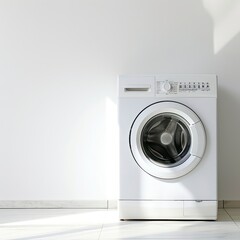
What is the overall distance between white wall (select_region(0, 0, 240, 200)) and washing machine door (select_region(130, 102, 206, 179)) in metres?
0.41

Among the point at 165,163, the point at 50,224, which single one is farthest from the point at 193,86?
the point at 50,224

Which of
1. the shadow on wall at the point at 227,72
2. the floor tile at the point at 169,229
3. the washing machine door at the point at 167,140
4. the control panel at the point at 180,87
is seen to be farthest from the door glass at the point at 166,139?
the shadow on wall at the point at 227,72

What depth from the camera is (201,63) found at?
2.90 metres

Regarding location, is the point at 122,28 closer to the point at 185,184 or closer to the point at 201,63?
the point at 201,63

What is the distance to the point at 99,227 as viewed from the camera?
7.96ft

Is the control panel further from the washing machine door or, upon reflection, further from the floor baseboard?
the floor baseboard

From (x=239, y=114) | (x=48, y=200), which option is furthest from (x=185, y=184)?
(x=48, y=200)

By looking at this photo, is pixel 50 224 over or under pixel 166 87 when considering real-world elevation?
under

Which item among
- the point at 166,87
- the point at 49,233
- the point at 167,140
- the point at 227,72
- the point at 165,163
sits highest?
the point at 227,72

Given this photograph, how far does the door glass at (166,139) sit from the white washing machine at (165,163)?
0.7 inches

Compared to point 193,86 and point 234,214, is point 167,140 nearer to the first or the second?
point 193,86

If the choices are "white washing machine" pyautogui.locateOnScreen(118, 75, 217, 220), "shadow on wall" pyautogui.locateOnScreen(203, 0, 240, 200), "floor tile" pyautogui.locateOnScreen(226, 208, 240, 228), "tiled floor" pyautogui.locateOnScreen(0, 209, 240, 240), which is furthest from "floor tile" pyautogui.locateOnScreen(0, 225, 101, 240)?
"shadow on wall" pyautogui.locateOnScreen(203, 0, 240, 200)

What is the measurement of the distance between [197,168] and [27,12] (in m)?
1.42

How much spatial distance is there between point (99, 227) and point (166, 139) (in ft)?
1.97
